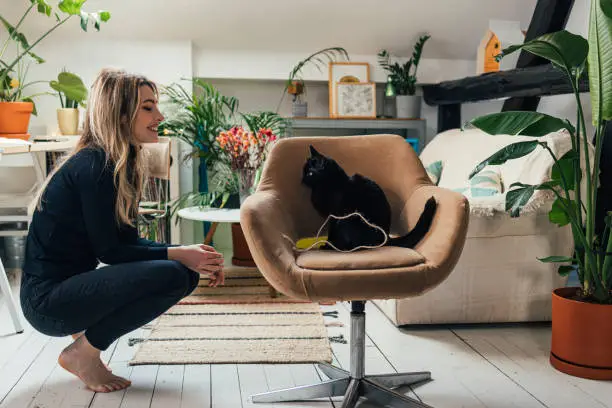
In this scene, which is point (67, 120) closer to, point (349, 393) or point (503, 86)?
point (503, 86)

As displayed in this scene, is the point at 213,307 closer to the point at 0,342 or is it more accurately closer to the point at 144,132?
the point at 0,342

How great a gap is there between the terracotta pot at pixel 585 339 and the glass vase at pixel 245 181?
1.64 metres

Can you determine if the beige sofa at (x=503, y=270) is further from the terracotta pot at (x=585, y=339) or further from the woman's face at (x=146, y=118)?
the woman's face at (x=146, y=118)

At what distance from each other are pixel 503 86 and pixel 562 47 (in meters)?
1.53

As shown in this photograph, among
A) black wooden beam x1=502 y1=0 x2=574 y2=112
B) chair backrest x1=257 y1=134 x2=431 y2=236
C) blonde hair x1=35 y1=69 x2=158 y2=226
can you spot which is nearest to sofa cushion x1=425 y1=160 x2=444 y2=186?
black wooden beam x1=502 y1=0 x2=574 y2=112

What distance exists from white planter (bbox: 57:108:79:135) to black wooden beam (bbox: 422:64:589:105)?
7.71 feet

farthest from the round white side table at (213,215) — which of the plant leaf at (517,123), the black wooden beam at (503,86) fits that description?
the black wooden beam at (503,86)

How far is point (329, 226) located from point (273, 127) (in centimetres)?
172

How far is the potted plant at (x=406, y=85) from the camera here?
167 inches

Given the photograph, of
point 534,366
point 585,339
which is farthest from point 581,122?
point 534,366

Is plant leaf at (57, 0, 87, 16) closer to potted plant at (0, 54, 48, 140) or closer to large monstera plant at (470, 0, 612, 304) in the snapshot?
potted plant at (0, 54, 48, 140)

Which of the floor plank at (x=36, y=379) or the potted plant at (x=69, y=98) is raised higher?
the potted plant at (x=69, y=98)

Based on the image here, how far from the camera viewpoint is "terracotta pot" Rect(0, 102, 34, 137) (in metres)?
3.25

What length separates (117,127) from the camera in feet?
6.35
